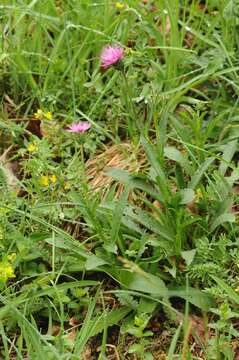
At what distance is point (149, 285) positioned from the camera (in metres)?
2.13

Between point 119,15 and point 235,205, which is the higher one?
point 119,15

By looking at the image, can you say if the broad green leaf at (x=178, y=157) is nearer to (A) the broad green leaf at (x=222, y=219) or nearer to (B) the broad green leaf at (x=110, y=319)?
(A) the broad green leaf at (x=222, y=219)

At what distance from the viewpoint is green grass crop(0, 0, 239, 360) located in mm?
2119

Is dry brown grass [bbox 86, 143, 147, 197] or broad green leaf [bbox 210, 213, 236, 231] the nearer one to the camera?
broad green leaf [bbox 210, 213, 236, 231]

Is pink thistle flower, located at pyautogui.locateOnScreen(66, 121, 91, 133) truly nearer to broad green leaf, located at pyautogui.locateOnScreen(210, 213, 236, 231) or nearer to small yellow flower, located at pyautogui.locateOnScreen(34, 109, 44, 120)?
small yellow flower, located at pyautogui.locateOnScreen(34, 109, 44, 120)

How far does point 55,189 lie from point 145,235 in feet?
1.32

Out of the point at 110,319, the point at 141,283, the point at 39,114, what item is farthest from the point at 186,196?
the point at 39,114

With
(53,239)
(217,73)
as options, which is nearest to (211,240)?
(53,239)

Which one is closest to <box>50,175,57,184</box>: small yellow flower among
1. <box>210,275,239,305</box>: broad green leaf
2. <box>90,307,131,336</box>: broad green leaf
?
<box>90,307,131,336</box>: broad green leaf

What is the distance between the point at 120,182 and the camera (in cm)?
248

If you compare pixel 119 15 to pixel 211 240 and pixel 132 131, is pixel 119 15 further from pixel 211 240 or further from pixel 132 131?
pixel 211 240

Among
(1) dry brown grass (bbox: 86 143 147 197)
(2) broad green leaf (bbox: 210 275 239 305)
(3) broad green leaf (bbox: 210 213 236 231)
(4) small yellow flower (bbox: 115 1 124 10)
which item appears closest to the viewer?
(2) broad green leaf (bbox: 210 275 239 305)

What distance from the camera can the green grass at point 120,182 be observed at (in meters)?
2.12

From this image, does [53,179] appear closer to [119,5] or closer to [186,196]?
[186,196]
